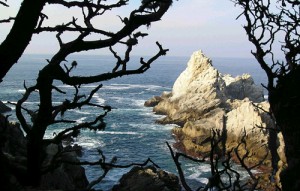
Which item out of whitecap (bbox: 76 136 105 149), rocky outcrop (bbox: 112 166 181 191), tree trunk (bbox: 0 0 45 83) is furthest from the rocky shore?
tree trunk (bbox: 0 0 45 83)

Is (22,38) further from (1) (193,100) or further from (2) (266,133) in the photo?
(1) (193,100)

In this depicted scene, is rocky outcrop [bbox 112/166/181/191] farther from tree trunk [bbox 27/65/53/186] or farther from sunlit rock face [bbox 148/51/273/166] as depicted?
tree trunk [bbox 27/65/53/186]

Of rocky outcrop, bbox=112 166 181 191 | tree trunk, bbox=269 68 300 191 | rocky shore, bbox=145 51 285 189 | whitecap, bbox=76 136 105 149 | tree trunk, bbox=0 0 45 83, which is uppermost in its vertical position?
tree trunk, bbox=0 0 45 83

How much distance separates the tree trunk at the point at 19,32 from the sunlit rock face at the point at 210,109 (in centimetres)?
3370

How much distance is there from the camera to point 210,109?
227 feet

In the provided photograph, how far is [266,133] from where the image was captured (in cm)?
4975

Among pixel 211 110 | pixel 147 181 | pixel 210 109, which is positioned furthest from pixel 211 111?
pixel 147 181

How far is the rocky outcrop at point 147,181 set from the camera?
31936 mm

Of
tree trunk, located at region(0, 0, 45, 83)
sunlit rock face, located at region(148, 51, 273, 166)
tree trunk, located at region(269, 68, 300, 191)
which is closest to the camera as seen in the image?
tree trunk, located at region(0, 0, 45, 83)

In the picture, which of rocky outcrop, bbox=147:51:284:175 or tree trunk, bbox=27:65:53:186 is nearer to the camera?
tree trunk, bbox=27:65:53:186

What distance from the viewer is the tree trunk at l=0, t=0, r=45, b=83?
407cm

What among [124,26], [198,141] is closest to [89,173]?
[198,141]

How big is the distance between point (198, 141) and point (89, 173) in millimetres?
18272

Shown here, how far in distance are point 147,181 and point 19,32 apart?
30.1 metres
